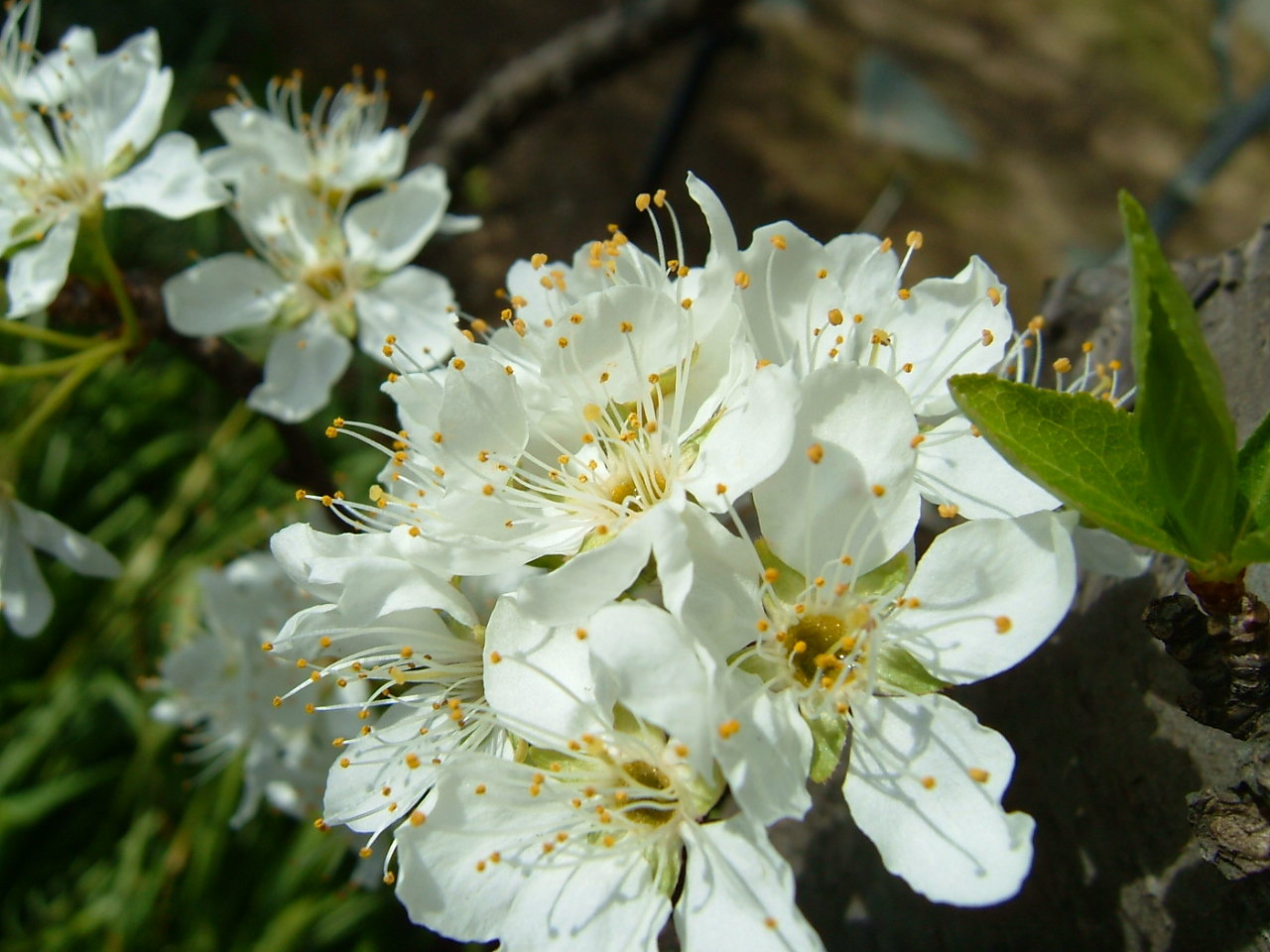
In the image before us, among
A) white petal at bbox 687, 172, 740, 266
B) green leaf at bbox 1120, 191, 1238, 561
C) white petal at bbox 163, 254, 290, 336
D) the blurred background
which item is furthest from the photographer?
the blurred background

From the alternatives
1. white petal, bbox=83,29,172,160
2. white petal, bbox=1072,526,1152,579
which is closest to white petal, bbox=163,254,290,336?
white petal, bbox=83,29,172,160

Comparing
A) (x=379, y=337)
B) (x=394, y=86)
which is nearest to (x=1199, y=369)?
(x=379, y=337)

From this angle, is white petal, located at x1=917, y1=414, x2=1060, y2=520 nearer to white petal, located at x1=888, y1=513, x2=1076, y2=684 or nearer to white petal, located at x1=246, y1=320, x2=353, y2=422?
white petal, located at x1=888, y1=513, x2=1076, y2=684

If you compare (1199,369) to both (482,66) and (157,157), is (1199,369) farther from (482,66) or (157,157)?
(482,66)

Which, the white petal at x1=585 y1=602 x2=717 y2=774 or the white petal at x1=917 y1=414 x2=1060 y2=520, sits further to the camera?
the white petal at x1=917 y1=414 x2=1060 y2=520

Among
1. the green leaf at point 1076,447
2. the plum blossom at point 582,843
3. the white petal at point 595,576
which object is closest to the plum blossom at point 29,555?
the plum blossom at point 582,843

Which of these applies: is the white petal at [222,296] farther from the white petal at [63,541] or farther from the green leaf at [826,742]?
the green leaf at [826,742]

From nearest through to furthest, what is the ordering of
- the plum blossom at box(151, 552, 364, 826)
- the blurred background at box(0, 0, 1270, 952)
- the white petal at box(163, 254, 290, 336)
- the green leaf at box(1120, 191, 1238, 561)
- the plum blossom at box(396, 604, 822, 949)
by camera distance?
the green leaf at box(1120, 191, 1238, 561) < the plum blossom at box(396, 604, 822, 949) < the white petal at box(163, 254, 290, 336) < the plum blossom at box(151, 552, 364, 826) < the blurred background at box(0, 0, 1270, 952)

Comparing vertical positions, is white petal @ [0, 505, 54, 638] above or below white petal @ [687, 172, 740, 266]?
below

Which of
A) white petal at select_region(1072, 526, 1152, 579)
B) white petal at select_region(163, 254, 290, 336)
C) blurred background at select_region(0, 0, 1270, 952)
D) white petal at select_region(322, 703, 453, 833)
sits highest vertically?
white petal at select_region(1072, 526, 1152, 579)
